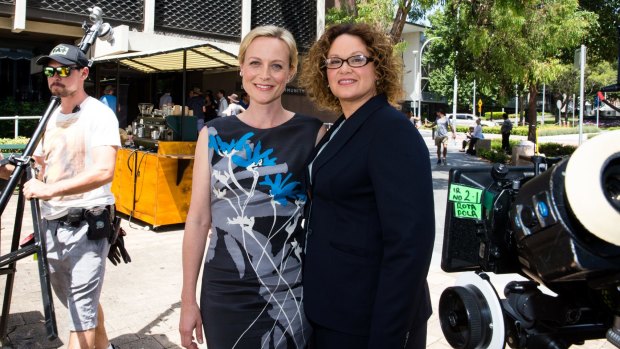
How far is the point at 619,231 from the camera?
1335 mm

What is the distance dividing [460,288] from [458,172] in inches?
16.5

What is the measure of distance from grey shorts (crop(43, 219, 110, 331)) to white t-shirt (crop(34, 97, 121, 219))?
11 centimetres

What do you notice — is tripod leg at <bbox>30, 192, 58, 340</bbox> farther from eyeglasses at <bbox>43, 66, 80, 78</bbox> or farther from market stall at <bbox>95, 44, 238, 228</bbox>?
market stall at <bbox>95, 44, 238, 228</bbox>

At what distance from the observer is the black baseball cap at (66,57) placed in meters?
2.72

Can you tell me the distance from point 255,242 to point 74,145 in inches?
55.3

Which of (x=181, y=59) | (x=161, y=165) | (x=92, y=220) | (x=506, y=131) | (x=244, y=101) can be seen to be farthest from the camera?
(x=506, y=131)

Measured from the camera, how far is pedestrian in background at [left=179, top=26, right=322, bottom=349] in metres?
1.93

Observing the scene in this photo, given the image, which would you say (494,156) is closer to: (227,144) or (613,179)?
(227,144)

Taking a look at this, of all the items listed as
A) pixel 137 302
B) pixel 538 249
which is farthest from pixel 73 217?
pixel 538 249

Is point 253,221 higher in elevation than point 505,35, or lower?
lower

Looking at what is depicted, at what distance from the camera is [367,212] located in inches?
65.7

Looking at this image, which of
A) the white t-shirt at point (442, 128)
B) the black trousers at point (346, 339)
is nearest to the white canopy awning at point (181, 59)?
the black trousers at point (346, 339)

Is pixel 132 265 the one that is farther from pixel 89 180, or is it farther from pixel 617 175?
pixel 617 175

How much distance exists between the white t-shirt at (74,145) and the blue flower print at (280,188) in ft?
4.11
